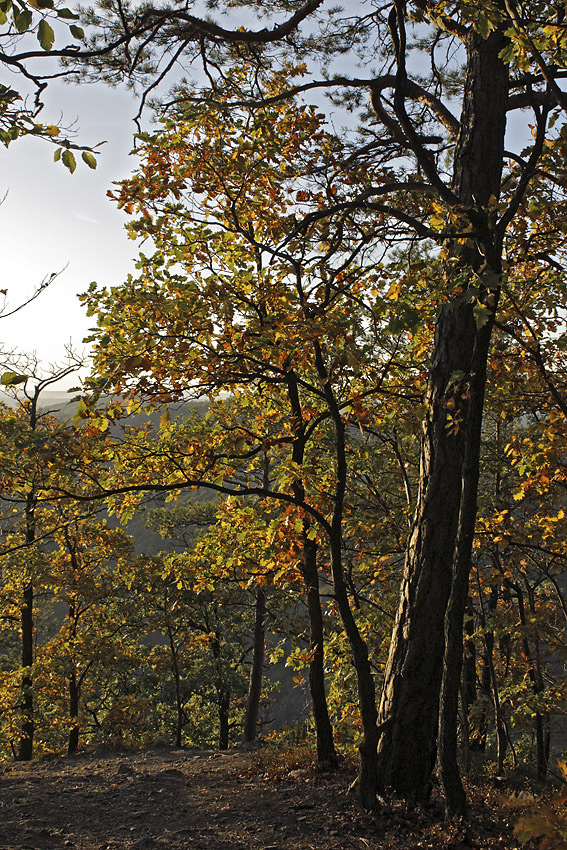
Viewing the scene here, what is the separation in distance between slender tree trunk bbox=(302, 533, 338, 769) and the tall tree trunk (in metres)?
2.15

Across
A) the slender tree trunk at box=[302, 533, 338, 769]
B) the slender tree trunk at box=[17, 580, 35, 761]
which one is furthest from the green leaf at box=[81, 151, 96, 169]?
the slender tree trunk at box=[17, 580, 35, 761]

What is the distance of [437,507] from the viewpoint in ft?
17.2

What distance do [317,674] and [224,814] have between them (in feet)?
7.58

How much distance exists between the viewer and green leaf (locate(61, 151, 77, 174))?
2.70 meters

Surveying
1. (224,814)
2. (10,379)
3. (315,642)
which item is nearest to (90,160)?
(10,379)

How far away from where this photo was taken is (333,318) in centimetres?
A: 395

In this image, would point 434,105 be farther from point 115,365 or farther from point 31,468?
point 31,468

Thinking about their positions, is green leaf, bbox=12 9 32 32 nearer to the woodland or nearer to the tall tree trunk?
the woodland

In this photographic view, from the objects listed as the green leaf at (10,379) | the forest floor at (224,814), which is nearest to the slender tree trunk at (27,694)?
the forest floor at (224,814)

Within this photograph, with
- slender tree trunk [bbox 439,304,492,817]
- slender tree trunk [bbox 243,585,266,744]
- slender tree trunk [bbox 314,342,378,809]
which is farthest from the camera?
slender tree trunk [bbox 243,585,266,744]

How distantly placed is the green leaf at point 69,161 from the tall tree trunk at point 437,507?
127 inches

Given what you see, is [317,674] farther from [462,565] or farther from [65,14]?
[65,14]

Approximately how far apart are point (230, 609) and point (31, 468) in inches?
731

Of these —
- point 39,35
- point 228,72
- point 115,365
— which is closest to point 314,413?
point 115,365
